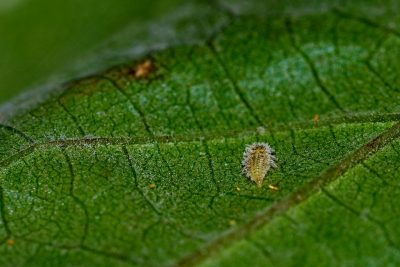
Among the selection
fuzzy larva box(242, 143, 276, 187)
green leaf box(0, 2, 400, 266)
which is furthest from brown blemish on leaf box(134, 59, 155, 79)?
fuzzy larva box(242, 143, 276, 187)

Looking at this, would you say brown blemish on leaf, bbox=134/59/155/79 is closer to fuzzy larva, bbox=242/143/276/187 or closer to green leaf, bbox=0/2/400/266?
green leaf, bbox=0/2/400/266

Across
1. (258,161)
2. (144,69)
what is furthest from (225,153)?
(144,69)

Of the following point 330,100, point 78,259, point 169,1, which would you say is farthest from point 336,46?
point 78,259

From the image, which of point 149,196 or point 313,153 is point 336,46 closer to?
point 313,153

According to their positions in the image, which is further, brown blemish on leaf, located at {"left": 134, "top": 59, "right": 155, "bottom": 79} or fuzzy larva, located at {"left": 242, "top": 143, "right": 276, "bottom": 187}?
brown blemish on leaf, located at {"left": 134, "top": 59, "right": 155, "bottom": 79}

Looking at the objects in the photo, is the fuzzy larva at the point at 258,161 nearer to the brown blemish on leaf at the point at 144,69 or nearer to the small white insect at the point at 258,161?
the small white insect at the point at 258,161

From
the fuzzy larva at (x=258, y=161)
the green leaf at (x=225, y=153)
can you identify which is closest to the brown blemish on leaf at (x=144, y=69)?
the green leaf at (x=225, y=153)

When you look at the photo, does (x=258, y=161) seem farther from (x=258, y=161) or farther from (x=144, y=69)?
(x=144, y=69)
